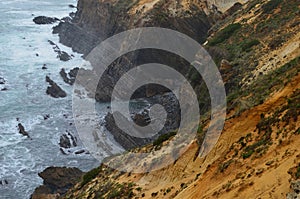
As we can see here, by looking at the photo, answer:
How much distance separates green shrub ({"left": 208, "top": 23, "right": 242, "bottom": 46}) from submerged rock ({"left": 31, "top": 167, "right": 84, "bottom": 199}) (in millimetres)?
16337

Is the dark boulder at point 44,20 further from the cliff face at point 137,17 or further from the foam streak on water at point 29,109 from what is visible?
the cliff face at point 137,17

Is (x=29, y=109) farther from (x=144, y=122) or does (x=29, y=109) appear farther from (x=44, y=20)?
(x=44, y=20)

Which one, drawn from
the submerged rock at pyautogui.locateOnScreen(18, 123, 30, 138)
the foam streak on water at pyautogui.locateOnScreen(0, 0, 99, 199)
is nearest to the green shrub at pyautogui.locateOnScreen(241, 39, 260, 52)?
the foam streak on water at pyautogui.locateOnScreen(0, 0, 99, 199)

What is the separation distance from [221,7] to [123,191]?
3805 centimetres

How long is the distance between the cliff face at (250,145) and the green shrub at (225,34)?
3739 mm

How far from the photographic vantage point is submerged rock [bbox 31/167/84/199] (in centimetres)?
3503

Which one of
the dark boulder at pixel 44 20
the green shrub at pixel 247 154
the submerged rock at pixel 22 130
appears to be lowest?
the submerged rock at pixel 22 130

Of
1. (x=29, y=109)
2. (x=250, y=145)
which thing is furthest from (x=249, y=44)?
(x=29, y=109)

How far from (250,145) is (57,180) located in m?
22.7

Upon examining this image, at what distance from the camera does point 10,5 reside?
10594 centimetres

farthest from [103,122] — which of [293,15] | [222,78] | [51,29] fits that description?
[51,29]

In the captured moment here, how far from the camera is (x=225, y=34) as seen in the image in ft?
128

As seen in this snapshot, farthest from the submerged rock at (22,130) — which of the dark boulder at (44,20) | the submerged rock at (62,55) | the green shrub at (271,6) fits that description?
the dark boulder at (44,20)

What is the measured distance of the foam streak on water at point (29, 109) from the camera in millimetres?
38875
